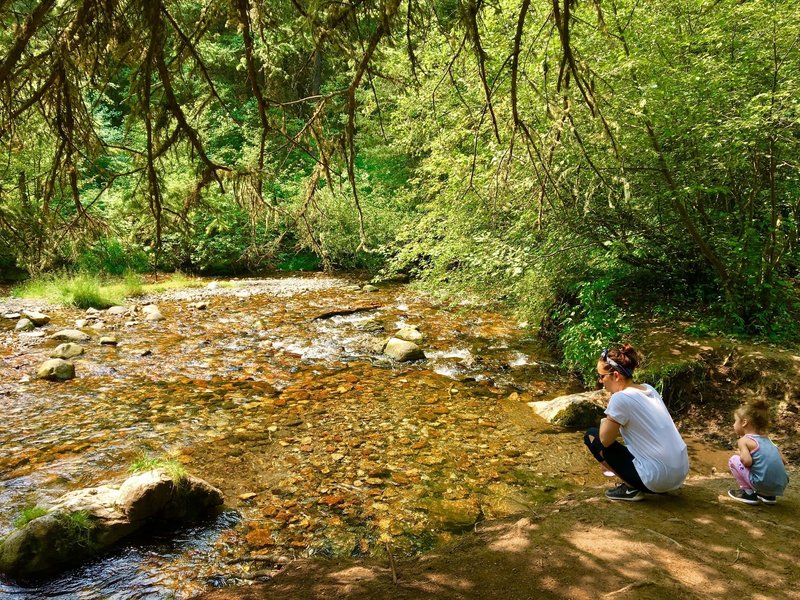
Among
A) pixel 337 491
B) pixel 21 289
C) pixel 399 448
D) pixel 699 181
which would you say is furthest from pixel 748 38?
pixel 21 289

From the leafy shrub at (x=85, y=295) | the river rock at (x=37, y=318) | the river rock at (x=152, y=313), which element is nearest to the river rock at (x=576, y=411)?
the river rock at (x=152, y=313)

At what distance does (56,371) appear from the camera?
271 inches

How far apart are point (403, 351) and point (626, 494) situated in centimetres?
491

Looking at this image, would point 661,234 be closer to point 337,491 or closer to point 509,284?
point 509,284

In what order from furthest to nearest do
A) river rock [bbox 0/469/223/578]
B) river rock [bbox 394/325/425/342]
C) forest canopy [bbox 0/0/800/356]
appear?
1. river rock [bbox 394/325/425/342]
2. river rock [bbox 0/469/223/578]
3. forest canopy [bbox 0/0/800/356]

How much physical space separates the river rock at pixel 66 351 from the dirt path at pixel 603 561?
21.5ft

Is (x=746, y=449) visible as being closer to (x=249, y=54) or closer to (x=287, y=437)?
(x=249, y=54)

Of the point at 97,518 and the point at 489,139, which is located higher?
the point at 489,139

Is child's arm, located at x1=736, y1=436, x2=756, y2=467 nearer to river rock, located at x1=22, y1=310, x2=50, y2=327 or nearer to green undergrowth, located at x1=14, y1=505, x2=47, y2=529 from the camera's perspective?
green undergrowth, located at x1=14, y1=505, x2=47, y2=529

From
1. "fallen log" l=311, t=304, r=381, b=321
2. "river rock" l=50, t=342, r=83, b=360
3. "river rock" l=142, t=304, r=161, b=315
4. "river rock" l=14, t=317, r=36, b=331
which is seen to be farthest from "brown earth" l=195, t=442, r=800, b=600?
"river rock" l=142, t=304, r=161, b=315

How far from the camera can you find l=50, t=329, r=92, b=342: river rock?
347 inches

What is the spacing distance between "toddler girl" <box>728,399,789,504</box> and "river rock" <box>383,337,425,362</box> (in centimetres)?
508

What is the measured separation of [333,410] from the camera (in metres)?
6.16

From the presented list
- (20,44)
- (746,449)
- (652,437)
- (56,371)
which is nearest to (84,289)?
(56,371)
